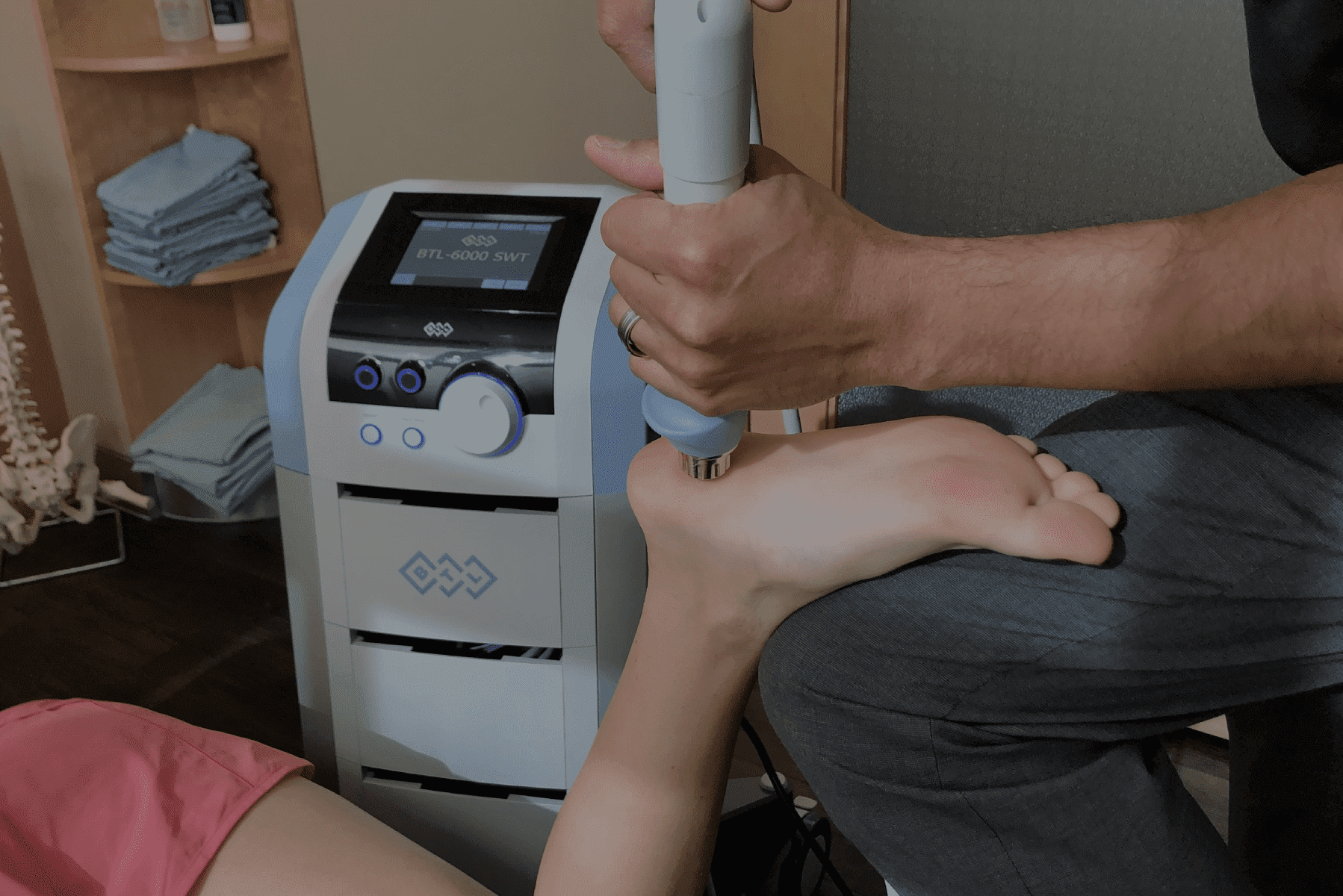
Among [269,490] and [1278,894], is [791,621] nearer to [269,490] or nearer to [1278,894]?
[1278,894]

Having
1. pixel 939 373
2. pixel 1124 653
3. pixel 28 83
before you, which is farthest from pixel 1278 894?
pixel 28 83

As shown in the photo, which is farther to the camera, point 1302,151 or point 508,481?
point 508,481

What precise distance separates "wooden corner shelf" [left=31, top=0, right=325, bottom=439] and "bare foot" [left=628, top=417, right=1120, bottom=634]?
148cm

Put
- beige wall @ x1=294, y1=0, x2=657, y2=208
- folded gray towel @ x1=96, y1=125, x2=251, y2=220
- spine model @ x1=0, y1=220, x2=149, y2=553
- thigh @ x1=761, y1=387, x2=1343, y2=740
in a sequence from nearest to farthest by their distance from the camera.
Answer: thigh @ x1=761, y1=387, x2=1343, y2=740 < spine model @ x1=0, y1=220, x2=149, y2=553 < folded gray towel @ x1=96, y1=125, x2=251, y2=220 < beige wall @ x1=294, y1=0, x2=657, y2=208

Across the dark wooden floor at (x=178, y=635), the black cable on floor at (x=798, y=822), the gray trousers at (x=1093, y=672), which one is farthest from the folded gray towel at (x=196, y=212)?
the gray trousers at (x=1093, y=672)

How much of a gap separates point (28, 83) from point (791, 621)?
6.04 ft

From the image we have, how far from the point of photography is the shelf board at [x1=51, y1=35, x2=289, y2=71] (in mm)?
1834

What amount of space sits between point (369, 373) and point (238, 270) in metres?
1.12

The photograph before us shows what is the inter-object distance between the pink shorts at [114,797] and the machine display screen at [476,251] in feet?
1.58

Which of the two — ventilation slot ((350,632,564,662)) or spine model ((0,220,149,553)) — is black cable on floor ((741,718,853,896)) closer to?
ventilation slot ((350,632,564,662))

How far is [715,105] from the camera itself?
22.7 inches

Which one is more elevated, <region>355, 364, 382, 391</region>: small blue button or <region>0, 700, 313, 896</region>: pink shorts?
<region>355, 364, 382, 391</region>: small blue button

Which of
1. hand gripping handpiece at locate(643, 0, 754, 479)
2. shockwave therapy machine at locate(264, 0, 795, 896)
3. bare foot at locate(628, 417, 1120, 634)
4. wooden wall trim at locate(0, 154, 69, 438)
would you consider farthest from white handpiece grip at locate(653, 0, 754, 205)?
wooden wall trim at locate(0, 154, 69, 438)

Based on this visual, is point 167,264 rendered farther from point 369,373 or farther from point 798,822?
point 798,822
